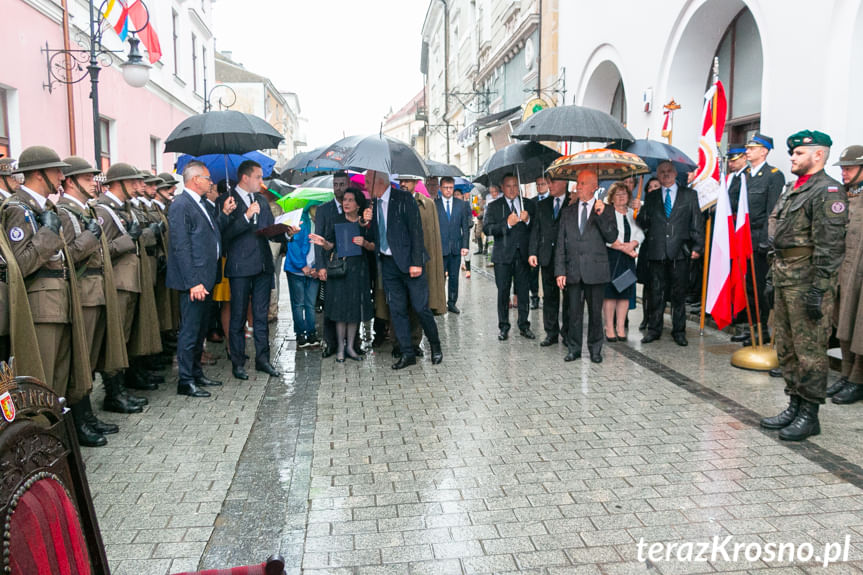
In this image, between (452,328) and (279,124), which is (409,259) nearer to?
(452,328)

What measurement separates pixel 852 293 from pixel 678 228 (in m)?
2.39

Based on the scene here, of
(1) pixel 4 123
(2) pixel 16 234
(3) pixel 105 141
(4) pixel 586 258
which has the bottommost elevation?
(4) pixel 586 258

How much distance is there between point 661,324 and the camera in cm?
804

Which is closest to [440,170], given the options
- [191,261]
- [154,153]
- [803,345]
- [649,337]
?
[649,337]

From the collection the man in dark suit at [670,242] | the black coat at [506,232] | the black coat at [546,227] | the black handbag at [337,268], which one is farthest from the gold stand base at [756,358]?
the black handbag at [337,268]

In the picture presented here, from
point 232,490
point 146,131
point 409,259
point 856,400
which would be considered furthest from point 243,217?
point 146,131

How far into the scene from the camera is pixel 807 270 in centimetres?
473

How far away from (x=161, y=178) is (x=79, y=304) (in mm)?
3494

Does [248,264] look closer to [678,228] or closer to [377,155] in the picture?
[377,155]

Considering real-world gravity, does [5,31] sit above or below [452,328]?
above

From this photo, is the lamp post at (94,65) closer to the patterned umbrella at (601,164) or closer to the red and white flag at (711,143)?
the patterned umbrella at (601,164)

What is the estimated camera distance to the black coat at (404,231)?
696 centimetres

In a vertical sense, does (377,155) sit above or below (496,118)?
below

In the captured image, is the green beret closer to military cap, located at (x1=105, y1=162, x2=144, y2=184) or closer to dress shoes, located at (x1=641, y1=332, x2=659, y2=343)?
dress shoes, located at (x1=641, y1=332, x2=659, y2=343)
